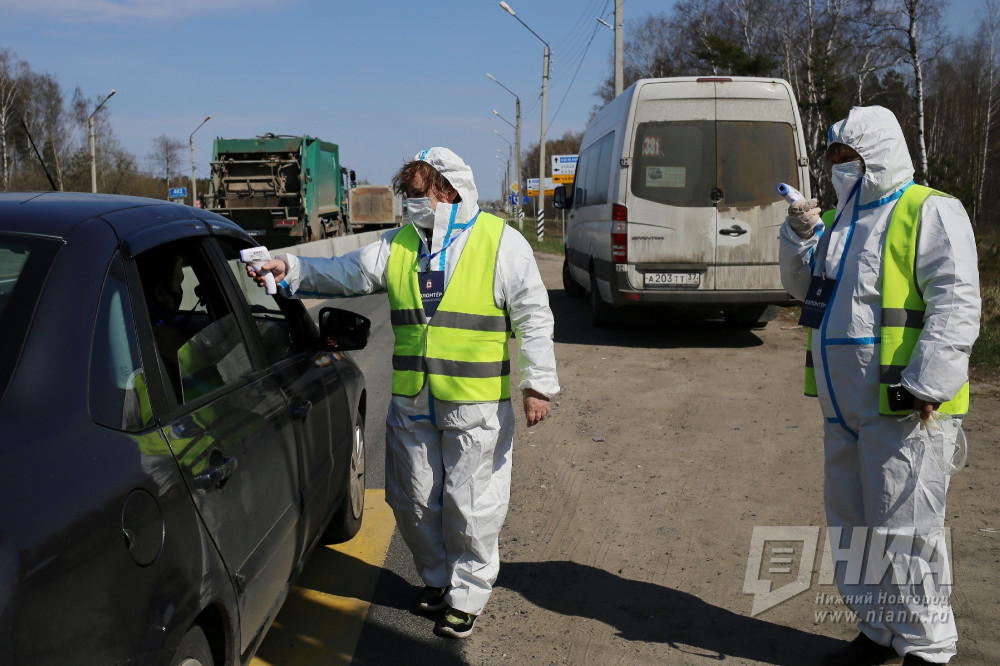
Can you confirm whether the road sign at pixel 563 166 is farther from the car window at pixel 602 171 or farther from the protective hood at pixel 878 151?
the protective hood at pixel 878 151

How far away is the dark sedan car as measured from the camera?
176 cm

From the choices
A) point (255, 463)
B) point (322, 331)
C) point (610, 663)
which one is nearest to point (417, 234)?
point (322, 331)

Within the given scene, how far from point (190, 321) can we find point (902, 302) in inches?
95.4

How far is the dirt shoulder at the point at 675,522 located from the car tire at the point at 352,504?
2.53 ft

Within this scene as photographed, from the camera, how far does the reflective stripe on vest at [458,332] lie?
3.57 metres

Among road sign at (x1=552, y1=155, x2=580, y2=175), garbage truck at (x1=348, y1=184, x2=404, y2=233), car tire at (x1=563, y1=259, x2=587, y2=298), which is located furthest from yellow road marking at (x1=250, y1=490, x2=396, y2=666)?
garbage truck at (x1=348, y1=184, x2=404, y2=233)

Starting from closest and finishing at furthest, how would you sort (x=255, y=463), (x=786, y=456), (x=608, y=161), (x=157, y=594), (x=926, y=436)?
1. (x=157, y=594)
2. (x=255, y=463)
3. (x=926, y=436)
4. (x=786, y=456)
5. (x=608, y=161)

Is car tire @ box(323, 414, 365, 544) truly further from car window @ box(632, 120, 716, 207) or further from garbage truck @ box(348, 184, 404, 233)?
garbage truck @ box(348, 184, 404, 233)

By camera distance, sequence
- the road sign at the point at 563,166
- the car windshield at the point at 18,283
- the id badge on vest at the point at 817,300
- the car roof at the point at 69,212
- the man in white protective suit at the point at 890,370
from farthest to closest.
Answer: the road sign at the point at 563,166 < the id badge on vest at the point at 817,300 < the man in white protective suit at the point at 890,370 < the car roof at the point at 69,212 < the car windshield at the point at 18,283

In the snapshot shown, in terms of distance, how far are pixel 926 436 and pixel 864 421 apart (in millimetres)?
201

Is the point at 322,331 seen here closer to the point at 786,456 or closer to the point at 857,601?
the point at 857,601

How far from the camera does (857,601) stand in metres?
3.36

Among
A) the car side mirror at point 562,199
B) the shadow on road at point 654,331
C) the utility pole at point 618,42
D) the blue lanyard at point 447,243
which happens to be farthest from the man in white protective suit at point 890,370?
the utility pole at point 618,42

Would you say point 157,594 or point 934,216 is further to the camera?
point 934,216
